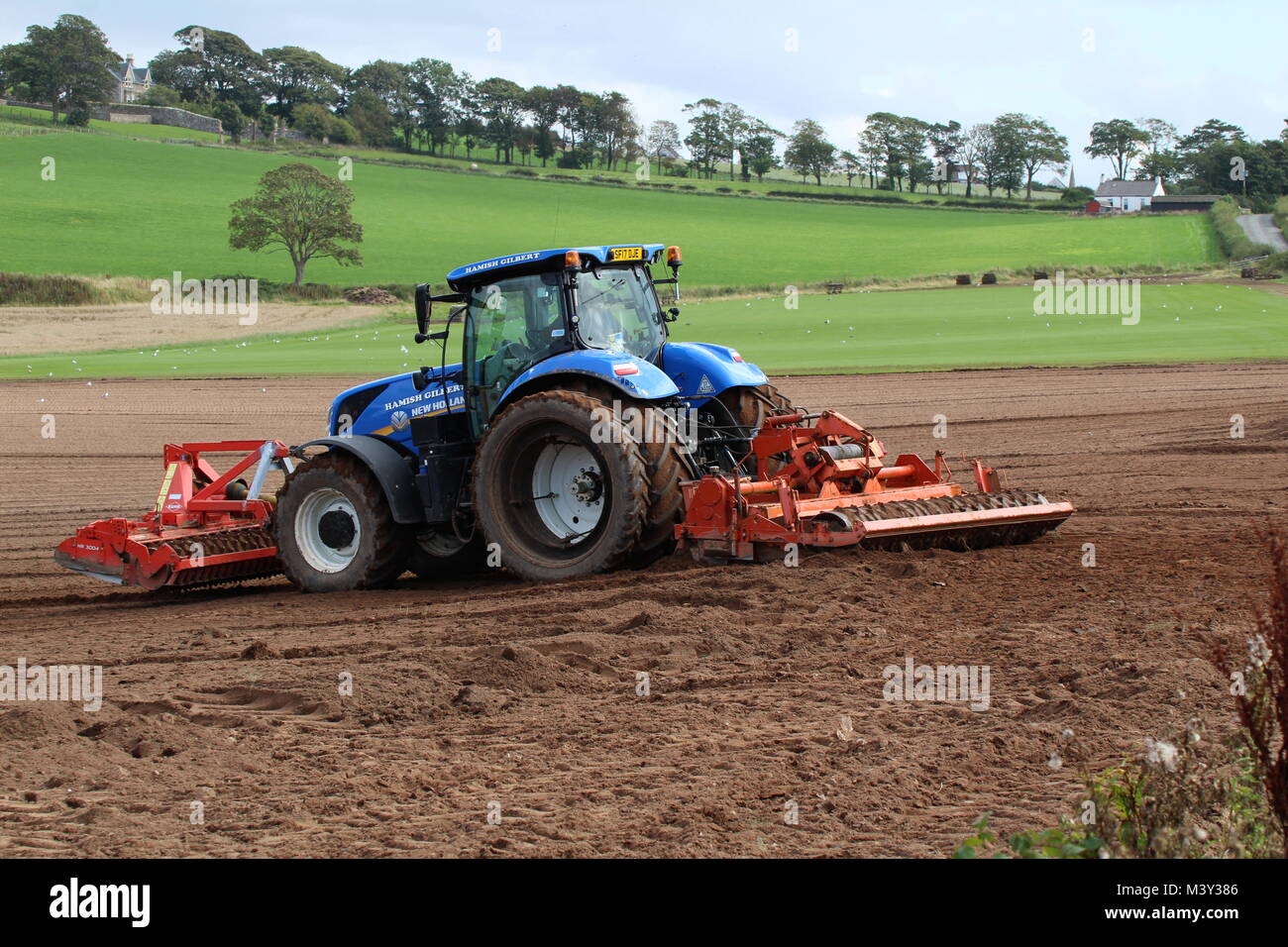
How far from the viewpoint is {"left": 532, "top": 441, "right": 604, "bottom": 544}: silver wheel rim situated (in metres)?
9.16

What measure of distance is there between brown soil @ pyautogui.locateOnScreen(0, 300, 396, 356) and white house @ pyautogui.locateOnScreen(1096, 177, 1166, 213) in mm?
81197

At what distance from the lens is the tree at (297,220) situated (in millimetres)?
61031

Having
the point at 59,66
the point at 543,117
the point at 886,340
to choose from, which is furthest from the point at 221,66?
the point at 886,340

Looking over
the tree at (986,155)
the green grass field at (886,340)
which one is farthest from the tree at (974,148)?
the green grass field at (886,340)

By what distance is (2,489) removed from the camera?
15359mm

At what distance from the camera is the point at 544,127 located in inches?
3831

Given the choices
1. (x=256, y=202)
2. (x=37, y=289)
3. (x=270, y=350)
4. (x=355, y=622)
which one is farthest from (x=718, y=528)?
(x=256, y=202)

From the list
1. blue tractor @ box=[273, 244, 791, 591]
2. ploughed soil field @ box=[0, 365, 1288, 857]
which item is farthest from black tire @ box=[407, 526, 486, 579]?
ploughed soil field @ box=[0, 365, 1288, 857]

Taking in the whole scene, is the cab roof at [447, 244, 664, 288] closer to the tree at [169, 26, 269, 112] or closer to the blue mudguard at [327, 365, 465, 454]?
the blue mudguard at [327, 365, 465, 454]

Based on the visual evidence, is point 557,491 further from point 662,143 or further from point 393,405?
point 662,143

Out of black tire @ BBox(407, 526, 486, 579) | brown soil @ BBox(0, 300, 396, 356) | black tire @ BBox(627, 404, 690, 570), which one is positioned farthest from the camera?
brown soil @ BBox(0, 300, 396, 356)
